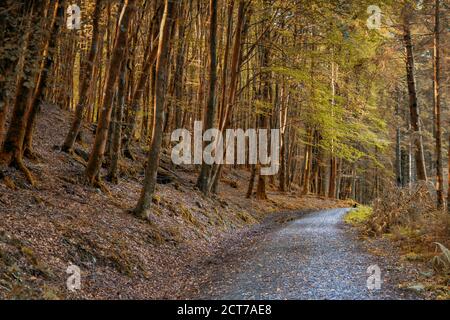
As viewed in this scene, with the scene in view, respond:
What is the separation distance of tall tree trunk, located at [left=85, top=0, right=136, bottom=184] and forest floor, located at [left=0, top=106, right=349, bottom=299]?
A: 518mm

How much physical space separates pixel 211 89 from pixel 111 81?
19.5 feet

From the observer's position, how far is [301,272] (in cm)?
763

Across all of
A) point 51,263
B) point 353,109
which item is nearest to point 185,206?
point 51,263

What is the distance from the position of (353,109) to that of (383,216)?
14296mm

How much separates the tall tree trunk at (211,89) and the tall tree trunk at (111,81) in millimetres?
5367

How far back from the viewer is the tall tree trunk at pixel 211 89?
15.2 meters

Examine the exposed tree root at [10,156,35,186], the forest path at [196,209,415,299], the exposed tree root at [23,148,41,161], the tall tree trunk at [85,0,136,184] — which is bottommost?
the forest path at [196,209,415,299]

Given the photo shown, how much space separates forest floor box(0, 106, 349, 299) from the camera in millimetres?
5992

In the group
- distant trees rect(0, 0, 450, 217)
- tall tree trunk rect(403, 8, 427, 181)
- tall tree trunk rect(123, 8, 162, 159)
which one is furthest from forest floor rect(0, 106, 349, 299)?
tall tree trunk rect(403, 8, 427, 181)

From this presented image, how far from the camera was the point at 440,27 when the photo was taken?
511 inches

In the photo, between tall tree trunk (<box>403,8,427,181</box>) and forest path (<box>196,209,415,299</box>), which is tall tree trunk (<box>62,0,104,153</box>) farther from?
Answer: tall tree trunk (<box>403,8,427,181</box>)

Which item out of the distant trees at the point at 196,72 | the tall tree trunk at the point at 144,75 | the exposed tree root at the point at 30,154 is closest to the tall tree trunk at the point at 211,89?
the distant trees at the point at 196,72
